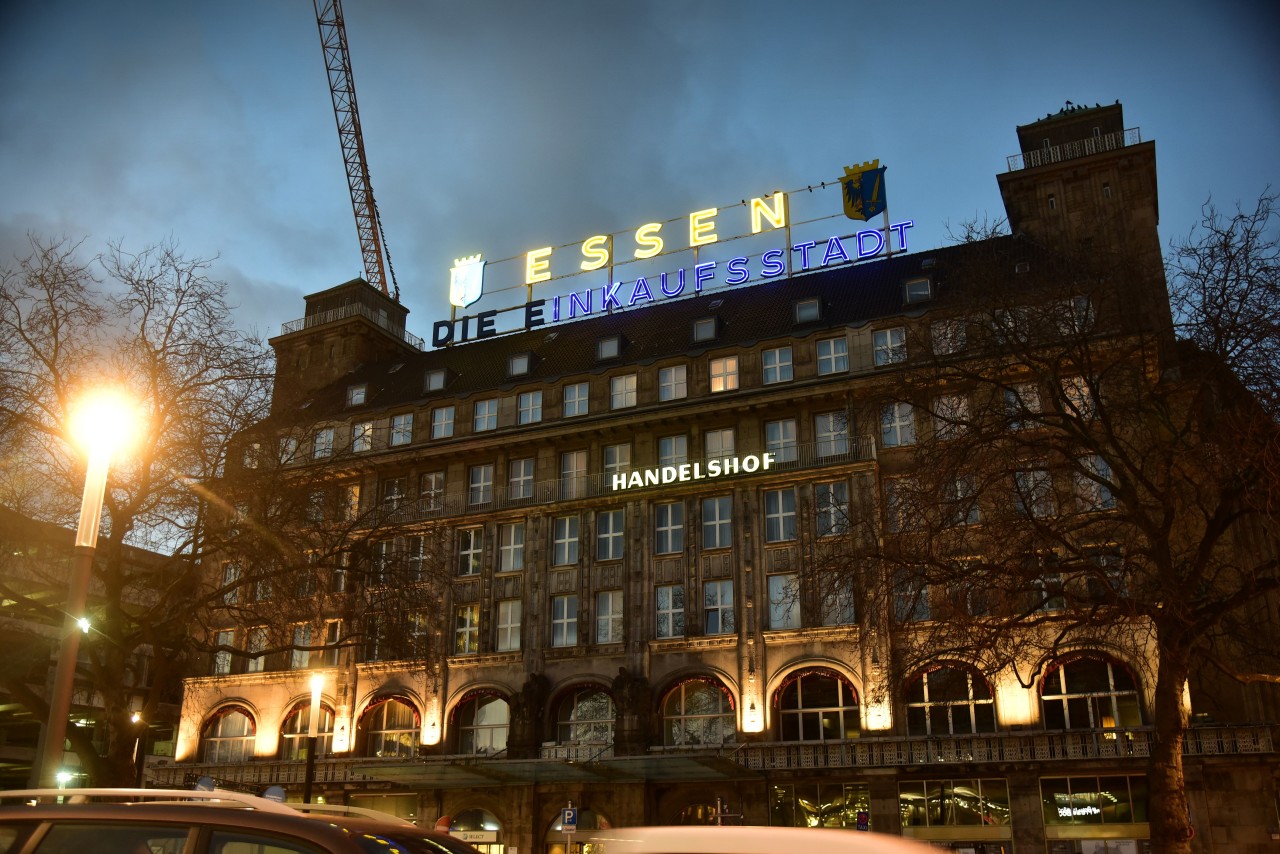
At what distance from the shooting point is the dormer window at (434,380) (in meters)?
57.0

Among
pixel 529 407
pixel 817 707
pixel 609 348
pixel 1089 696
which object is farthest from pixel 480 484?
pixel 1089 696

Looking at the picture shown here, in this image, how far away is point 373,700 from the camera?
50344 mm

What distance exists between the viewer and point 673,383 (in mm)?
50094

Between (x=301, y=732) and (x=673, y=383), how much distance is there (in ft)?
75.0

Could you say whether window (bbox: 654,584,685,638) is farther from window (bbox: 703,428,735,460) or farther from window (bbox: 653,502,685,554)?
window (bbox: 703,428,735,460)

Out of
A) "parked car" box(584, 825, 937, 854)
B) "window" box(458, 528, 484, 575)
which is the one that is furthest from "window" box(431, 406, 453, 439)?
"parked car" box(584, 825, 937, 854)

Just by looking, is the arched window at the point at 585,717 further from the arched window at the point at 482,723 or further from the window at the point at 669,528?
the window at the point at 669,528

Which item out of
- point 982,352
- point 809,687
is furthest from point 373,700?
point 982,352

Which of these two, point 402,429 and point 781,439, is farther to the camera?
point 402,429

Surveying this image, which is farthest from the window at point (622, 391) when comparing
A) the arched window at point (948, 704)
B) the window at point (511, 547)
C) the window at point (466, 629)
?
the arched window at point (948, 704)

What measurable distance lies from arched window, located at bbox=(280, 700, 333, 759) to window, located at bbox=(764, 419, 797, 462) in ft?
74.9

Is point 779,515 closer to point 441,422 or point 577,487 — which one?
point 577,487

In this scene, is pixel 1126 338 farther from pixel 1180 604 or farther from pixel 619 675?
pixel 619 675

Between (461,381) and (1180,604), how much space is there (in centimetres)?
4109
